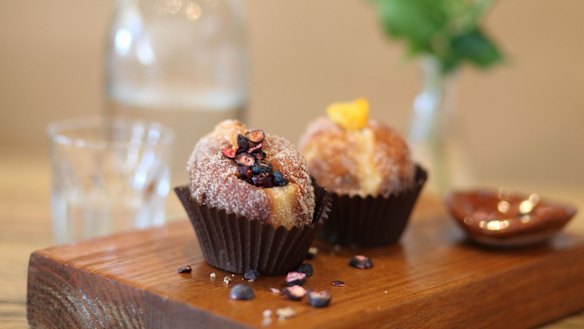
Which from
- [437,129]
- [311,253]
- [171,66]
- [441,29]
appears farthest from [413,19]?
[311,253]

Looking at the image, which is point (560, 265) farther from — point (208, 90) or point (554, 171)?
point (554, 171)

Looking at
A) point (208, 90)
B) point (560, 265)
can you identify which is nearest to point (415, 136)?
point (208, 90)

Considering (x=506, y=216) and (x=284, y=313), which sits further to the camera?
(x=506, y=216)

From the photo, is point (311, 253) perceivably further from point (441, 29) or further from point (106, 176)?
point (441, 29)

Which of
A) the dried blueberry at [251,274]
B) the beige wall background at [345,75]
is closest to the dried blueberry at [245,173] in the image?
the dried blueberry at [251,274]

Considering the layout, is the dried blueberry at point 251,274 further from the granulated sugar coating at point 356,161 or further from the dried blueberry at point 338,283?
the granulated sugar coating at point 356,161

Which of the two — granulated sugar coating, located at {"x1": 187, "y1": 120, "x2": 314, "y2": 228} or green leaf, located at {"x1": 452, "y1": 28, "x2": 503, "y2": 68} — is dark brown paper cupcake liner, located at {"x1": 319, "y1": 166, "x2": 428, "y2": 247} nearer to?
granulated sugar coating, located at {"x1": 187, "y1": 120, "x2": 314, "y2": 228}
